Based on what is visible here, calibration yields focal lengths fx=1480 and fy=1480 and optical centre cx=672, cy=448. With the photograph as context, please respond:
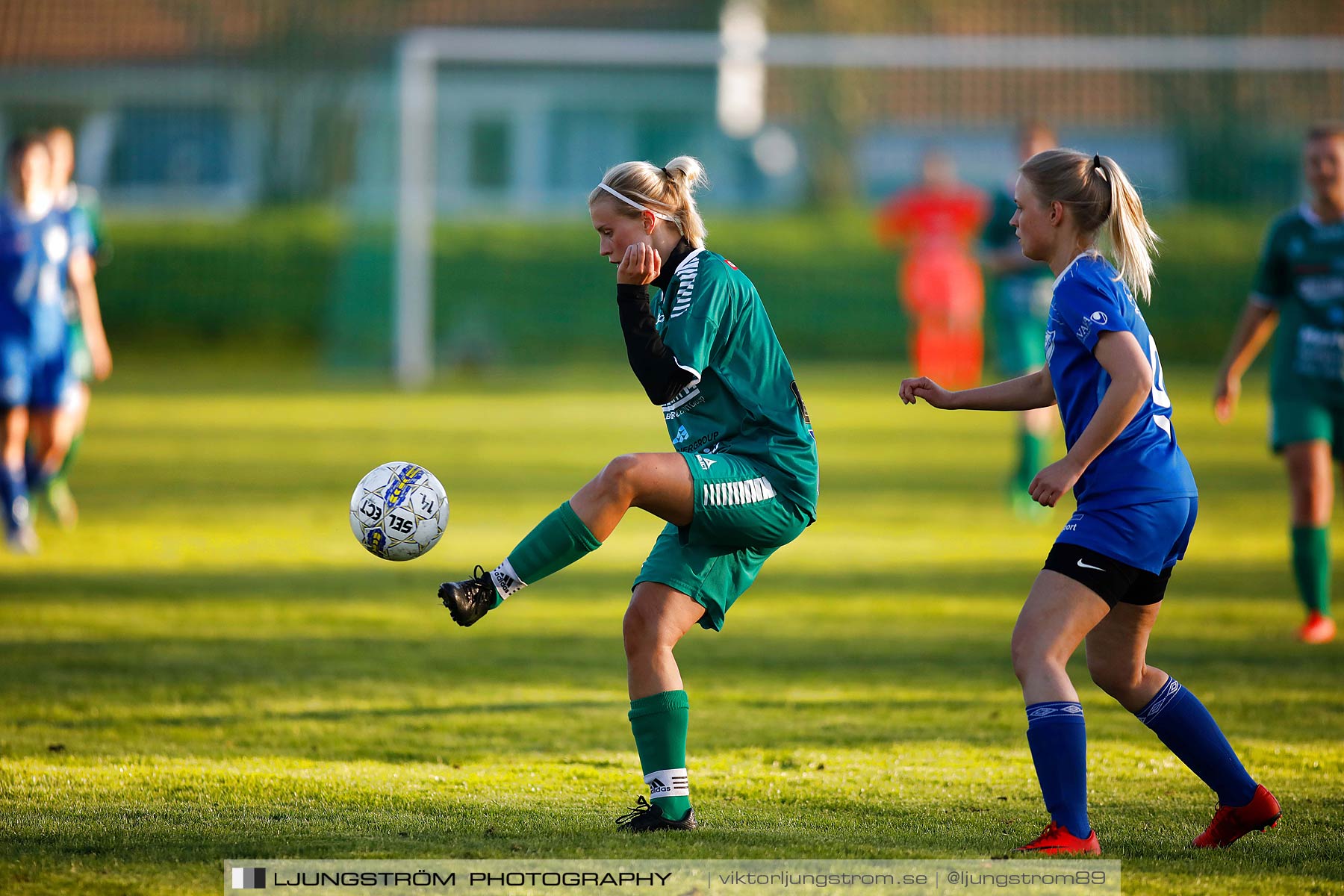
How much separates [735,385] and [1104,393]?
0.96 meters

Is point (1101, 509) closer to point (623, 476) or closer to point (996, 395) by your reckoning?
point (996, 395)

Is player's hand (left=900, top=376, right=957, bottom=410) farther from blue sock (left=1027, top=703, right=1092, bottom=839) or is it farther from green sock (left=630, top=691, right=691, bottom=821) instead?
green sock (left=630, top=691, right=691, bottom=821)

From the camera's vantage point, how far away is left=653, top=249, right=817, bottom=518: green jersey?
156 inches

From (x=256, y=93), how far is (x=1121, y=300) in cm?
2328

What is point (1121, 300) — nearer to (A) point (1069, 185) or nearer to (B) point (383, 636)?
(A) point (1069, 185)

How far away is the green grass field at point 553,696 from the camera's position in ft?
12.8

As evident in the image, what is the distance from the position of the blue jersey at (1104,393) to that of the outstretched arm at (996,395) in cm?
25

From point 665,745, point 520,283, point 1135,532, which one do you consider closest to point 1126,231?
point 1135,532

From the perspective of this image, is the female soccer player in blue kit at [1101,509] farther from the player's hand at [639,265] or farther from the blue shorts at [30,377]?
the blue shorts at [30,377]

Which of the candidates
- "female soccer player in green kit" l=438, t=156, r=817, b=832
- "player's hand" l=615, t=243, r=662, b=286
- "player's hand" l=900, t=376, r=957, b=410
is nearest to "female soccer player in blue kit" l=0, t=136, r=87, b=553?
"female soccer player in green kit" l=438, t=156, r=817, b=832

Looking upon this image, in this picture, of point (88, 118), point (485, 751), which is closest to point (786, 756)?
A: point (485, 751)

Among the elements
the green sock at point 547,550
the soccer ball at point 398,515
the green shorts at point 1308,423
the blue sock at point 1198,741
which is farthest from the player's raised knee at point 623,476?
the green shorts at point 1308,423

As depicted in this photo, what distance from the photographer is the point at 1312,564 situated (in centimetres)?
687

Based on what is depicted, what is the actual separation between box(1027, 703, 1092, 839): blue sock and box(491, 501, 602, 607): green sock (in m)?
1.18
